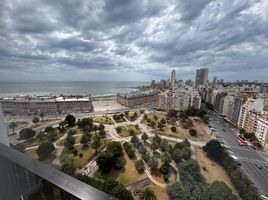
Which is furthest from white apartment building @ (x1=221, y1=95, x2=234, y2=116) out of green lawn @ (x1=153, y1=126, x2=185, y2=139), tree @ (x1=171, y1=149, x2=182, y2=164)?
tree @ (x1=171, y1=149, x2=182, y2=164)

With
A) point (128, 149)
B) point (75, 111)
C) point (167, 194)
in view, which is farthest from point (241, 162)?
point (75, 111)

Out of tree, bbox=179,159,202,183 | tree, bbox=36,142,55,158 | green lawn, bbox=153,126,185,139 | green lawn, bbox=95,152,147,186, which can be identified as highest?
tree, bbox=36,142,55,158

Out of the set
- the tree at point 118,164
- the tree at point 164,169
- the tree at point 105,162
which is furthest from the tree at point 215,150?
the tree at point 105,162

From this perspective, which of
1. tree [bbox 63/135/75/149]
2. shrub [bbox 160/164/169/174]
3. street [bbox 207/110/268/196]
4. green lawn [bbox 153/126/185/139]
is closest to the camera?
street [bbox 207/110/268/196]

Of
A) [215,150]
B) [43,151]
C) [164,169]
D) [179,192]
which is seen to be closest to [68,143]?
[43,151]

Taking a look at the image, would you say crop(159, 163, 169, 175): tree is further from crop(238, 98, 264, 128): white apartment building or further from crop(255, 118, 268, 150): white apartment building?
crop(238, 98, 264, 128): white apartment building
